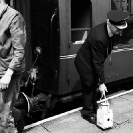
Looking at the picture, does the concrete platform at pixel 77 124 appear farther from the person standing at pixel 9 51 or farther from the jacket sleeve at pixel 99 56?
the person standing at pixel 9 51

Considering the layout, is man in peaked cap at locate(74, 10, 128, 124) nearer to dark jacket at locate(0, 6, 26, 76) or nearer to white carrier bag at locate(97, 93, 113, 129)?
white carrier bag at locate(97, 93, 113, 129)

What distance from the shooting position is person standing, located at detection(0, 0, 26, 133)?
273cm

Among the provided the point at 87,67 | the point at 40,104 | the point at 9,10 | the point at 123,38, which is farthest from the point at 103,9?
the point at 9,10

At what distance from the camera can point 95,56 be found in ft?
12.3

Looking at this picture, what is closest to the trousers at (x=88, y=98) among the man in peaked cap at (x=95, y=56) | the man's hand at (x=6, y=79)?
the man in peaked cap at (x=95, y=56)

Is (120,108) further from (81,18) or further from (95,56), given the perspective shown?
(81,18)

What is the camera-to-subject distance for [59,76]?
4566mm

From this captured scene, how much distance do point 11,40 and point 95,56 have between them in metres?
1.42

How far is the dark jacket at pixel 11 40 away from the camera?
2.73 meters

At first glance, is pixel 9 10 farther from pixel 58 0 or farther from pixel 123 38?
pixel 123 38

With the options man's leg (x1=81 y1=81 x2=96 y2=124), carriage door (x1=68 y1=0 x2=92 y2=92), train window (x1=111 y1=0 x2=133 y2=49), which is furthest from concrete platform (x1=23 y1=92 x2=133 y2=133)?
train window (x1=111 y1=0 x2=133 y2=49)

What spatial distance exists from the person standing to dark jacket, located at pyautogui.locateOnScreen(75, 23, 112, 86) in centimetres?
127

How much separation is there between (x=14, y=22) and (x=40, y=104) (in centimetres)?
235

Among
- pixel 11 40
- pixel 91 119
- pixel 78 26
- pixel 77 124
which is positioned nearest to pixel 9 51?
pixel 11 40
